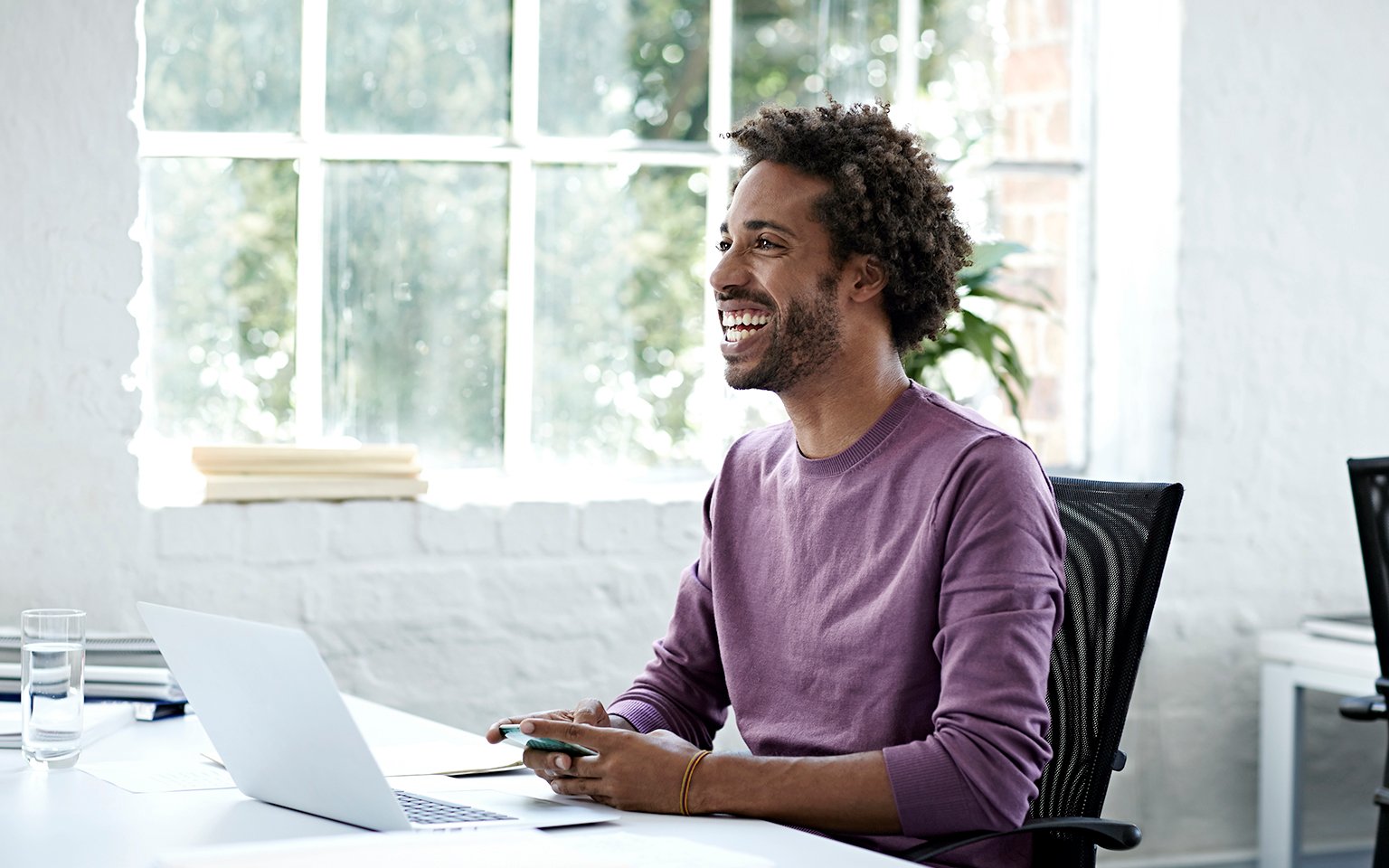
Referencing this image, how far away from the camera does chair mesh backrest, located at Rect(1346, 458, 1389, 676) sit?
8.57ft

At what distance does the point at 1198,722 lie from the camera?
3.65 m

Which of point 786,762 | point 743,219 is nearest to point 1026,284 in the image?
point 743,219

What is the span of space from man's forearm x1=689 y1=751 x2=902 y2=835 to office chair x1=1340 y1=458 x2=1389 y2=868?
1329 mm

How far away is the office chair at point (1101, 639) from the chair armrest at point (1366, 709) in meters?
0.98

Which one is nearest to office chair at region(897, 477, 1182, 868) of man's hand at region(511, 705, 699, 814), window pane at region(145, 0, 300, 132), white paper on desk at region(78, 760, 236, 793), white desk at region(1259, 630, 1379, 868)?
man's hand at region(511, 705, 699, 814)

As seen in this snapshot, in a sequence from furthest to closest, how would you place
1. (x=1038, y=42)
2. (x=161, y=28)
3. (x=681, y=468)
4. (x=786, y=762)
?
(x=1038, y=42) < (x=681, y=468) < (x=161, y=28) < (x=786, y=762)

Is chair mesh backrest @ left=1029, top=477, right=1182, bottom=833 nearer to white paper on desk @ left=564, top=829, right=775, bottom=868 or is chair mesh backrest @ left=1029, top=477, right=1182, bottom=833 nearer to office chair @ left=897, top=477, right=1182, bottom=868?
office chair @ left=897, top=477, right=1182, bottom=868

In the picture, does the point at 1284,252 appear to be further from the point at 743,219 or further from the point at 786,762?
the point at 786,762

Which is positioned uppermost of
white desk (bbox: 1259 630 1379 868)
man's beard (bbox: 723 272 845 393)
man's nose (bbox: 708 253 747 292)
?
man's nose (bbox: 708 253 747 292)

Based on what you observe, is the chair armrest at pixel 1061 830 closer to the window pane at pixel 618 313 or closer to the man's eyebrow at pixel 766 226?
the man's eyebrow at pixel 766 226

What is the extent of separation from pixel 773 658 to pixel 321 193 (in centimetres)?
174

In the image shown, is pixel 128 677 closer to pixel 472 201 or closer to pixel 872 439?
pixel 872 439

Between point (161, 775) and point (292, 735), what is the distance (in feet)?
1.13

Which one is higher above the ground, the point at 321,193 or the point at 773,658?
the point at 321,193
